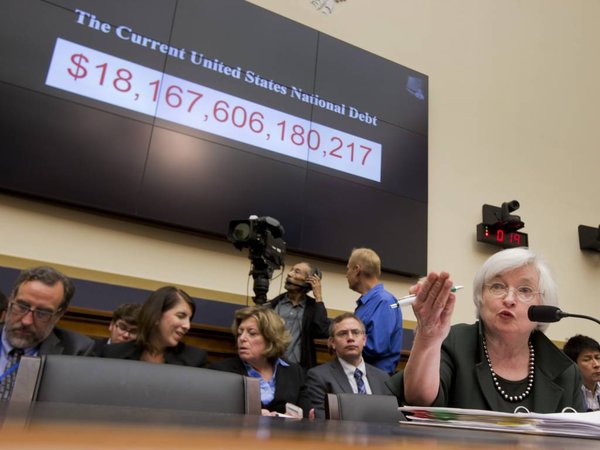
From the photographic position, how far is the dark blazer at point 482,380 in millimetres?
1074

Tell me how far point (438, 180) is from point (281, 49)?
178 centimetres

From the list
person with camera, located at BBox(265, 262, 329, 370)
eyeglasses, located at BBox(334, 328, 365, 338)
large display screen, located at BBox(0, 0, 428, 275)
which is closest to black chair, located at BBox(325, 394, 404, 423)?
eyeglasses, located at BBox(334, 328, 365, 338)

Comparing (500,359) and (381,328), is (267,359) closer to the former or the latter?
(381,328)

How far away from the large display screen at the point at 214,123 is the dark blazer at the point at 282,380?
1.16m

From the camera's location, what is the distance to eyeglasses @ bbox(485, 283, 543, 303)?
119 centimetres

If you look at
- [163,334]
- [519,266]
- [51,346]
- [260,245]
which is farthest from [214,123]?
[519,266]

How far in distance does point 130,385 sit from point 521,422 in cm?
63

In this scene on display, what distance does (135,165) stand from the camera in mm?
2879

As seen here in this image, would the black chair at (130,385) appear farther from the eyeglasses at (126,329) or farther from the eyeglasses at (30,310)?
the eyeglasses at (126,329)

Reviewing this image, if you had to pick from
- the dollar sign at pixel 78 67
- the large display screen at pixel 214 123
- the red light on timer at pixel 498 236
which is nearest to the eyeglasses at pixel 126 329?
the large display screen at pixel 214 123

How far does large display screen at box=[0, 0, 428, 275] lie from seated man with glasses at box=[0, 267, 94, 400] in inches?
40.7

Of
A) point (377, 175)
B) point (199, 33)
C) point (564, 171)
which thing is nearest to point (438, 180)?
→ point (377, 175)

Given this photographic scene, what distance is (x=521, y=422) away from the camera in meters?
0.71

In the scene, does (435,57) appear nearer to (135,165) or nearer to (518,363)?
(135,165)
